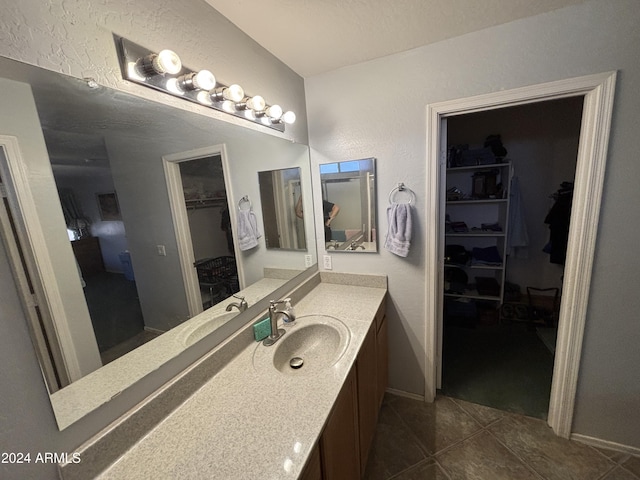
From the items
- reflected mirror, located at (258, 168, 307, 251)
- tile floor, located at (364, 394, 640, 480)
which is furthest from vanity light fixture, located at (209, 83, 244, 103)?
tile floor, located at (364, 394, 640, 480)

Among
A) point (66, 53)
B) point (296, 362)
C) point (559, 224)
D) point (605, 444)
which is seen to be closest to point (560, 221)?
point (559, 224)

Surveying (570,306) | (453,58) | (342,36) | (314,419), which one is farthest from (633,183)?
(314,419)

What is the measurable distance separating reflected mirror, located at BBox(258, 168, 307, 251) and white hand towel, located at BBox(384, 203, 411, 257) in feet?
1.95

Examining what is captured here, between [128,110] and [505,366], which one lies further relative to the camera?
[505,366]

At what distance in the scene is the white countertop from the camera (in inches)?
26.5

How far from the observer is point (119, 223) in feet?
2.60

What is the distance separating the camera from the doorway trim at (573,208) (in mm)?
1177

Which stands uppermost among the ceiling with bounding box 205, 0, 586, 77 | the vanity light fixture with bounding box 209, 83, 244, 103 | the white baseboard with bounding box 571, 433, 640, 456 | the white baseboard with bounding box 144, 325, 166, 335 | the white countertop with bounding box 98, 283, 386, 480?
the ceiling with bounding box 205, 0, 586, 77

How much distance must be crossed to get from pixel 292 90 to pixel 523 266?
3043mm

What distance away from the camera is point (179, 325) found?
38.5 inches

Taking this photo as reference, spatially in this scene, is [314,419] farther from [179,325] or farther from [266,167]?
[266,167]

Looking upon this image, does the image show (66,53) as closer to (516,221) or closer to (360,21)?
(360,21)

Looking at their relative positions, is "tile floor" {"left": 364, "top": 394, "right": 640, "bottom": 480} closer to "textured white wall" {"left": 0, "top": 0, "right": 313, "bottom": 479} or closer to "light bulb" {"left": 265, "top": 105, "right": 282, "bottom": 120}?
"textured white wall" {"left": 0, "top": 0, "right": 313, "bottom": 479}

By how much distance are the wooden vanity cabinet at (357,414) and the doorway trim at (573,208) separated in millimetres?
431
